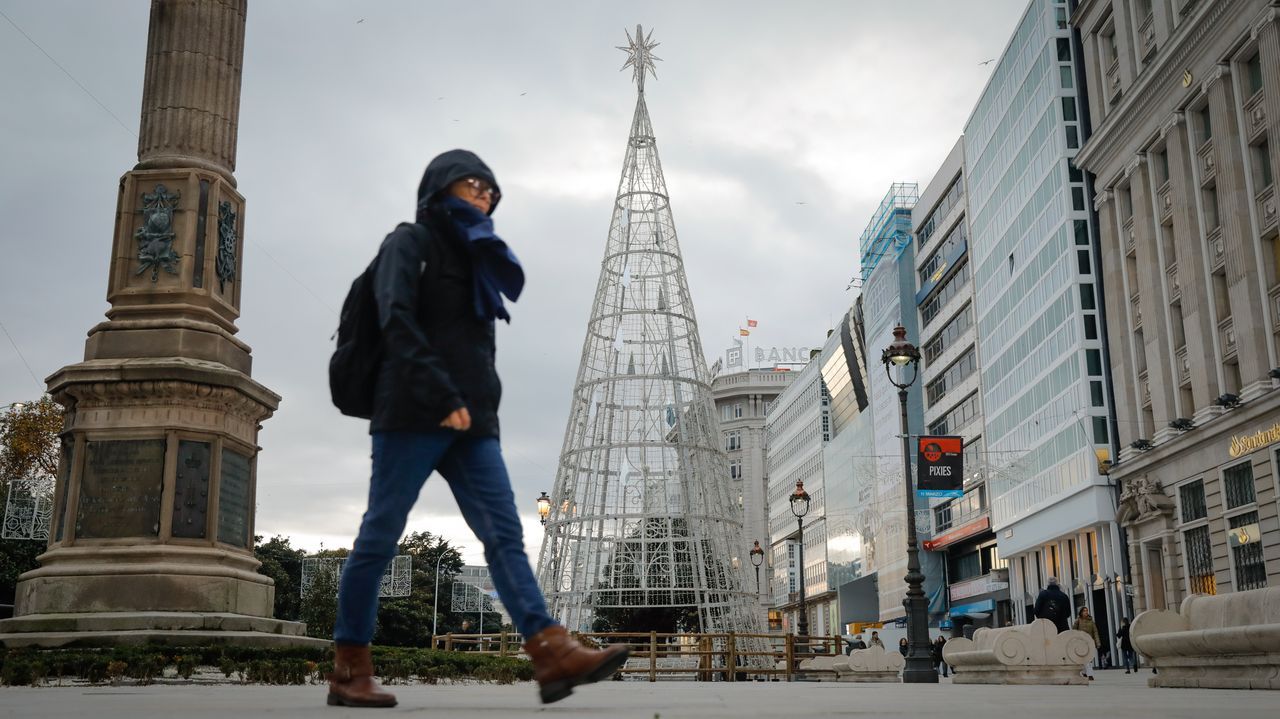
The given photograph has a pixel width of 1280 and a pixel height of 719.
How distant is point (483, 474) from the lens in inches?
205

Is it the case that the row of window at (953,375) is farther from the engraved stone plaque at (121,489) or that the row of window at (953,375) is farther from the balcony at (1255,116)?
the engraved stone plaque at (121,489)

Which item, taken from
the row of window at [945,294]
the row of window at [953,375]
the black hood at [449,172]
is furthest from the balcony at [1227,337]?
the black hood at [449,172]

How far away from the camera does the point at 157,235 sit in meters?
16.0

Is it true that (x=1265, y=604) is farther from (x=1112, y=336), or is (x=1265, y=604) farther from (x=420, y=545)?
(x=420, y=545)

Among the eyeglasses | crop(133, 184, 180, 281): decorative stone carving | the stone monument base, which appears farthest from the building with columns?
the eyeglasses

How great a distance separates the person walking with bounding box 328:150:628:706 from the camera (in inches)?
195

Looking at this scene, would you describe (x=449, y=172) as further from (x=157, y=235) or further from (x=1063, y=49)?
(x=1063, y=49)

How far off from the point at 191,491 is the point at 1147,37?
34.6 m

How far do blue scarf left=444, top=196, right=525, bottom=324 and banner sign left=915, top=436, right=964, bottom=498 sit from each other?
1005 inches

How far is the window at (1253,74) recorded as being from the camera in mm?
31688

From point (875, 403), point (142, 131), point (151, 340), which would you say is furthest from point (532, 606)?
point (875, 403)

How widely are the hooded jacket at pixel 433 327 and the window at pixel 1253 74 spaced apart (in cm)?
3202

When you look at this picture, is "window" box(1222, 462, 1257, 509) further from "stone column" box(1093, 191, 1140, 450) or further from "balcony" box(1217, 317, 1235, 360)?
"stone column" box(1093, 191, 1140, 450)

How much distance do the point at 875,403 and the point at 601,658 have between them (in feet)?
255
